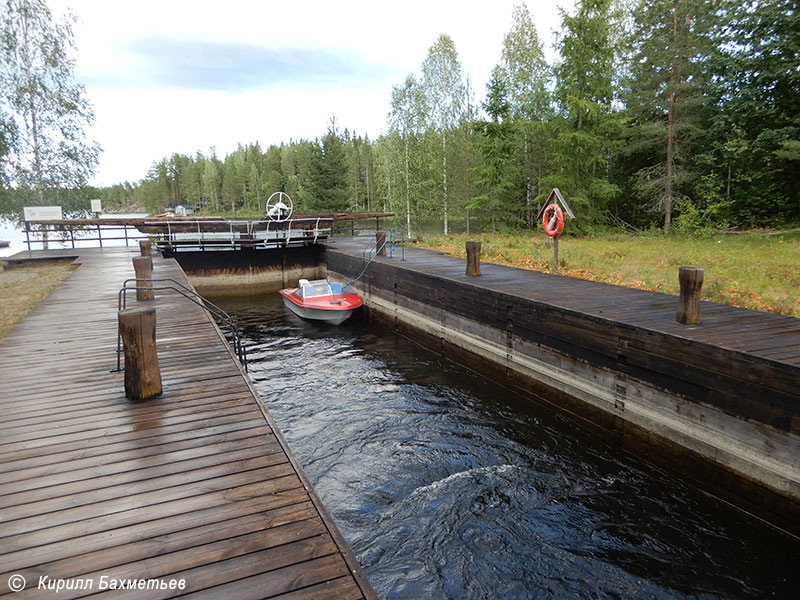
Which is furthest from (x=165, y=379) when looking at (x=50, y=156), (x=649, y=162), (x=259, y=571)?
(x=649, y=162)

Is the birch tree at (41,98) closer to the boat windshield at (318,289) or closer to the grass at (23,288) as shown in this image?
the grass at (23,288)

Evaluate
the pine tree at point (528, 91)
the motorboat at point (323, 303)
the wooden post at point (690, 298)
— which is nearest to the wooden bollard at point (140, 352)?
the wooden post at point (690, 298)

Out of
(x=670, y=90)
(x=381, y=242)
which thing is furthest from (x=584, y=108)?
(x=381, y=242)

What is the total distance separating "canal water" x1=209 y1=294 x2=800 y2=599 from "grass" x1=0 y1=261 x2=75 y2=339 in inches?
243

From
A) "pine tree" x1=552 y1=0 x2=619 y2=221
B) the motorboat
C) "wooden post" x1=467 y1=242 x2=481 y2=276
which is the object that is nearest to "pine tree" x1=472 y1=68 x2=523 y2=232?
"pine tree" x1=552 y1=0 x2=619 y2=221

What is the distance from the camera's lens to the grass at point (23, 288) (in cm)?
Answer: 1106

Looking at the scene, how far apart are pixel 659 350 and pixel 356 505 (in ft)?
16.7

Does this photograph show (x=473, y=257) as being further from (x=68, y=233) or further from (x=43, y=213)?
(x=68, y=233)

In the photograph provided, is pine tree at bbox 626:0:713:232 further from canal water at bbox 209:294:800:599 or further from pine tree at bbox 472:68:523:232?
canal water at bbox 209:294:800:599

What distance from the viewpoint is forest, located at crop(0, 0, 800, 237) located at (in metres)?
21.8

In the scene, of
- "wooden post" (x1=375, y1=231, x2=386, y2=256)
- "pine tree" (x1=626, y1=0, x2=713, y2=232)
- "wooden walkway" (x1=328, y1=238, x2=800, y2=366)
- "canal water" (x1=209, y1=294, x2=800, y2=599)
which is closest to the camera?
"canal water" (x1=209, y1=294, x2=800, y2=599)

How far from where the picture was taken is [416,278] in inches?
599

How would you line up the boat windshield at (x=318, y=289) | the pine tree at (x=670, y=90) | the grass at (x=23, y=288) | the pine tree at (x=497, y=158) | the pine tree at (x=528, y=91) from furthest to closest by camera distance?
the pine tree at (x=528, y=91) < the pine tree at (x=497, y=158) < the pine tree at (x=670, y=90) < the boat windshield at (x=318, y=289) < the grass at (x=23, y=288)

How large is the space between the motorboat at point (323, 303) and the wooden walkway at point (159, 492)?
981 centimetres
